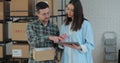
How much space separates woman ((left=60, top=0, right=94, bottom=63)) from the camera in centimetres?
218

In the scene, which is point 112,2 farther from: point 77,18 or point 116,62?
point 77,18

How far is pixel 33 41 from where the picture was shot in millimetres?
2135

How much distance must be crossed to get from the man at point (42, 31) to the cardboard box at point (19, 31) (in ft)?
3.06

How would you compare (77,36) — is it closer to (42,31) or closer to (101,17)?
(42,31)

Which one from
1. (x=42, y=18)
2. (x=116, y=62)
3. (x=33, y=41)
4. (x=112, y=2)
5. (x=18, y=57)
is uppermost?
(x=112, y=2)

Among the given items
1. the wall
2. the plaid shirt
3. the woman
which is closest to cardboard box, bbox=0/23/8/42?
the plaid shirt

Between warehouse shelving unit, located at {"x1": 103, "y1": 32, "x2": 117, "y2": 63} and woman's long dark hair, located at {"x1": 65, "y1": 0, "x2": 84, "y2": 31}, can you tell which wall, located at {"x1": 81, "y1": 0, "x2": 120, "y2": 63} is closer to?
warehouse shelving unit, located at {"x1": 103, "y1": 32, "x2": 117, "y2": 63}

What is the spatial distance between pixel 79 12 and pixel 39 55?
1.77 ft

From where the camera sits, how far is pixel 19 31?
123 inches

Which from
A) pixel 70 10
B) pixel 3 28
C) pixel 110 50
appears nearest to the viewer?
pixel 70 10

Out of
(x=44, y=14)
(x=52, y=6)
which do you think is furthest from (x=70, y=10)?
(x=52, y=6)

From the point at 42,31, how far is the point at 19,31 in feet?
3.27

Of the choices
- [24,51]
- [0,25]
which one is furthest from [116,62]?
[0,25]

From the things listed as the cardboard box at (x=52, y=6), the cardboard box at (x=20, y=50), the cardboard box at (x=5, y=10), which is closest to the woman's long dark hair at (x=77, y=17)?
the cardboard box at (x=52, y=6)
